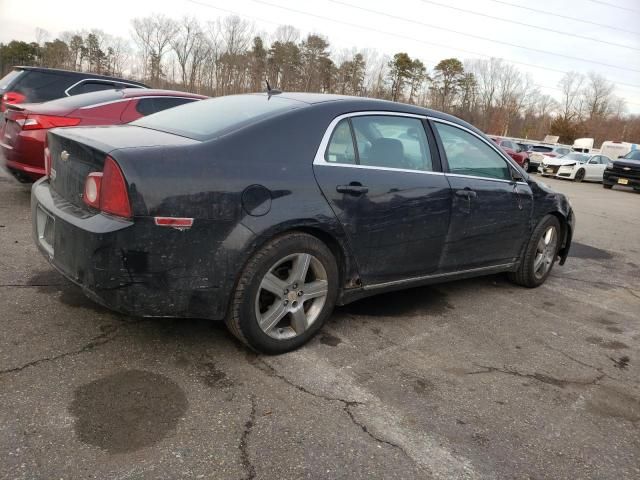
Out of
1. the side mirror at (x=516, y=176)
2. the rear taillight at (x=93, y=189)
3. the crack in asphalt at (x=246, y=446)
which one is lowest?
the crack in asphalt at (x=246, y=446)

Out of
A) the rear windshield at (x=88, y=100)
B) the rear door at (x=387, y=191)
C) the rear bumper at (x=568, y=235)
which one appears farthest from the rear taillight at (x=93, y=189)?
the rear bumper at (x=568, y=235)

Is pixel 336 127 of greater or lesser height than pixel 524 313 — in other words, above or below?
above

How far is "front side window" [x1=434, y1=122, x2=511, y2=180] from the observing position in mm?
4035

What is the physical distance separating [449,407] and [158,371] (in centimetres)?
159

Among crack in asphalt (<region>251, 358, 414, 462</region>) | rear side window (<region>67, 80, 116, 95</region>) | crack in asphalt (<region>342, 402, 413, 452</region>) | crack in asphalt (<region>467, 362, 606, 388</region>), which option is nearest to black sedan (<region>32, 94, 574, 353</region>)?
crack in asphalt (<region>251, 358, 414, 462</region>)

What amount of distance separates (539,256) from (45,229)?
4.30 meters

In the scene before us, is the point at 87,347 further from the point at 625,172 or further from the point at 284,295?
the point at 625,172

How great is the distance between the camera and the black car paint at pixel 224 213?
262 cm

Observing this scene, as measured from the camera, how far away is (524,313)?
448cm

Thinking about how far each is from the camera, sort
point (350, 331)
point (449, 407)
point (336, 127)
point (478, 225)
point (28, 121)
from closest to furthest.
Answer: point (449, 407), point (336, 127), point (350, 331), point (478, 225), point (28, 121)

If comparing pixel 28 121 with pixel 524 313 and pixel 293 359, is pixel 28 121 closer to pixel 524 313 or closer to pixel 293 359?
pixel 293 359

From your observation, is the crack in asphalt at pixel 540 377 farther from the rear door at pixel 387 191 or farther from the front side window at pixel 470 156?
the front side window at pixel 470 156

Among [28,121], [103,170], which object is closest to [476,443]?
[103,170]

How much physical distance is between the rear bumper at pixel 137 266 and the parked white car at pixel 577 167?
79.7ft
